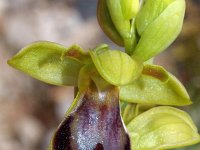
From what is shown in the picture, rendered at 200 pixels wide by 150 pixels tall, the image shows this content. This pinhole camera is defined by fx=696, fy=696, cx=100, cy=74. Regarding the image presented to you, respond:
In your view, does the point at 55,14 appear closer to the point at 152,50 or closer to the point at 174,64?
the point at 174,64

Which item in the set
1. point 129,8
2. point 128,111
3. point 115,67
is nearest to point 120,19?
point 129,8

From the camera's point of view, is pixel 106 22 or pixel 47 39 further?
pixel 47 39

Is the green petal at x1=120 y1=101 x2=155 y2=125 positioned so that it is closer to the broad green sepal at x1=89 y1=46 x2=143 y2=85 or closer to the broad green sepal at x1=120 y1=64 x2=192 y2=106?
the broad green sepal at x1=120 y1=64 x2=192 y2=106

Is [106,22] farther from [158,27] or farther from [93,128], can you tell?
[93,128]

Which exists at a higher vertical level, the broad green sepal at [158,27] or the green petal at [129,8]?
the green petal at [129,8]

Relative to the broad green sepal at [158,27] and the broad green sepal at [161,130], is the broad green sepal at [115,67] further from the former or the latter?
the broad green sepal at [161,130]

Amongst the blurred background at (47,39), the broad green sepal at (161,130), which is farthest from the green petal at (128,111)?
the blurred background at (47,39)

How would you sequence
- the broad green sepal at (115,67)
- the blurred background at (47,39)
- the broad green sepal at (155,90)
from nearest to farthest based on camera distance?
the broad green sepal at (115,67), the broad green sepal at (155,90), the blurred background at (47,39)
